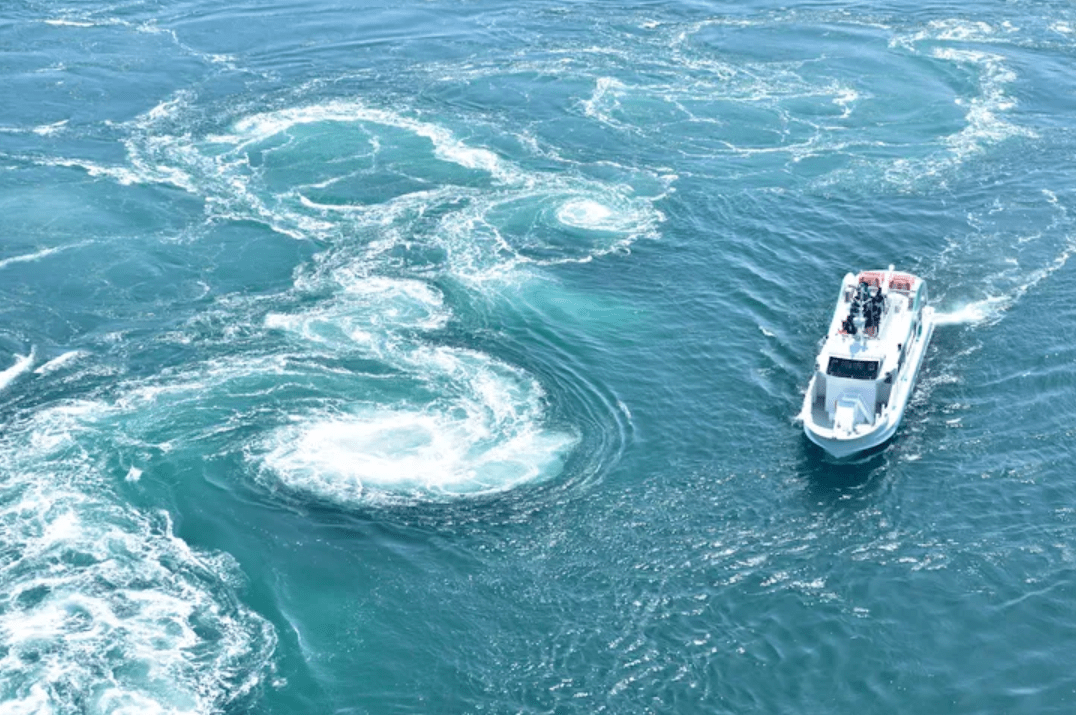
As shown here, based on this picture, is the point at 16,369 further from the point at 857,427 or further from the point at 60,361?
the point at 857,427

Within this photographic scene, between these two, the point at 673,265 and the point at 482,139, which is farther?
the point at 482,139

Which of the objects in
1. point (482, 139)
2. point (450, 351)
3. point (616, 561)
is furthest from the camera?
point (482, 139)

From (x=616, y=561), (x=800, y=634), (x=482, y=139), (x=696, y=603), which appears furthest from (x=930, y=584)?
(x=482, y=139)

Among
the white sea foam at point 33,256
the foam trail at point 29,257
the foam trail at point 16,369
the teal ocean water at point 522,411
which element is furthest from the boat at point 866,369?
the foam trail at point 29,257

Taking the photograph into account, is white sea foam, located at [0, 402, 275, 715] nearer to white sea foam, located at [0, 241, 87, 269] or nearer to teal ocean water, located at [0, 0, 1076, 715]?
teal ocean water, located at [0, 0, 1076, 715]

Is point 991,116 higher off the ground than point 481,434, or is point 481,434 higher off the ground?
point 991,116

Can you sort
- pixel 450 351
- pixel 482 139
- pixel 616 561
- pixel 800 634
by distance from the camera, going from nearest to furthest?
pixel 800 634
pixel 616 561
pixel 450 351
pixel 482 139

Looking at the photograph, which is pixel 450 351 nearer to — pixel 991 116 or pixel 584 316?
pixel 584 316
